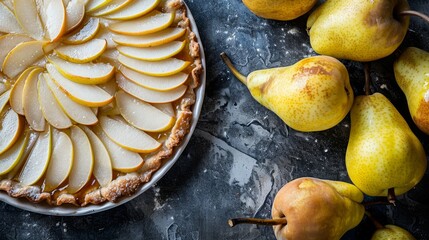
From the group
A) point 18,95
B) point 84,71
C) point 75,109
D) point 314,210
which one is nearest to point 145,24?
point 84,71

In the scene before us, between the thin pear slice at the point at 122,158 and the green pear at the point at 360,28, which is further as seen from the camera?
the thin pear slice at the point at 122,158

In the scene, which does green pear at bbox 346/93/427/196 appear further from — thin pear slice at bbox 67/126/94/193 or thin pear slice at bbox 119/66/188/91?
thin pear slice at bbox 67/126/94/193

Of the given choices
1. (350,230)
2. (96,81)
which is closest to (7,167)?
(96,81)

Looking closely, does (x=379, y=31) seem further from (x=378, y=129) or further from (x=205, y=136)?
(x=205, y=136)

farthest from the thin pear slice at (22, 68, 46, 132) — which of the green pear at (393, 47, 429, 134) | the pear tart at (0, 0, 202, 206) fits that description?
the green pear at (393, 47, 429, 134)

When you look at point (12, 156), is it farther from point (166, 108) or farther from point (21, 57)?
point (166, 108)

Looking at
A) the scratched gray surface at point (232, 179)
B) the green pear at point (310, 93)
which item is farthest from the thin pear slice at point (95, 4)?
the green pear at point (310, 93)

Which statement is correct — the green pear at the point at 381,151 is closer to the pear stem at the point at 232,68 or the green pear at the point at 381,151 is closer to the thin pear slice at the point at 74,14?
the pear stem at the point at 232,68
